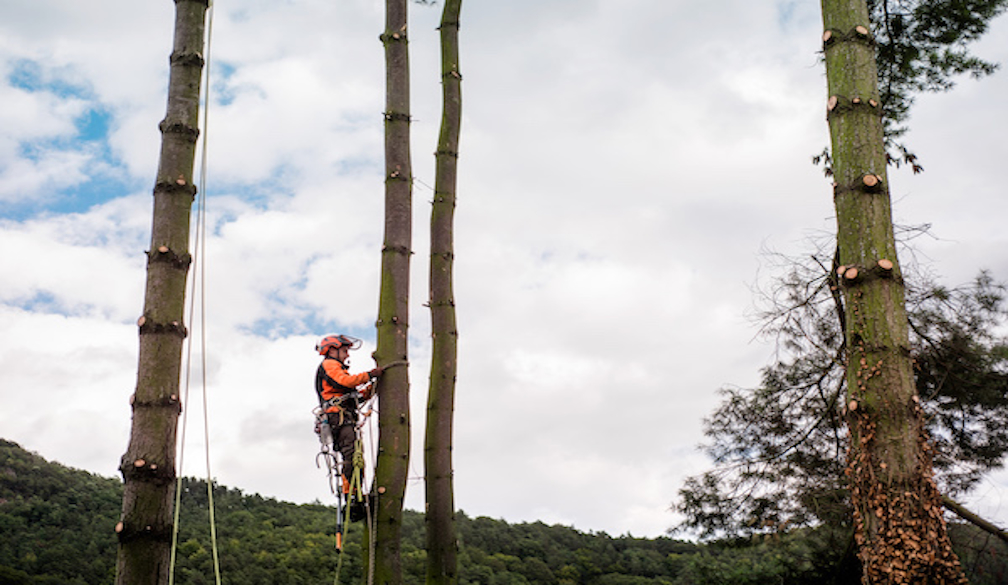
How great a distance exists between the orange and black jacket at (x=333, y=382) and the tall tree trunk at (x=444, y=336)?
2.88 feet

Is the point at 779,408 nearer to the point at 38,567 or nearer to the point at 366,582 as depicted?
the point at 366,582

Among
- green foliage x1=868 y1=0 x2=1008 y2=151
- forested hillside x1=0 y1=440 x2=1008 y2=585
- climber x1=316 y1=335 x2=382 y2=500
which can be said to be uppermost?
green foliage x1=868 y1=0 x2=1008 y2=151

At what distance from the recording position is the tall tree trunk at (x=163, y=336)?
432cm

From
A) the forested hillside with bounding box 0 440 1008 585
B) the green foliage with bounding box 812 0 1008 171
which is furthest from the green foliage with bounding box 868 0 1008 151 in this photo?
the forested hillside with bounding box 0 440 1008 585

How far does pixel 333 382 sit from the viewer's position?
22.6ft

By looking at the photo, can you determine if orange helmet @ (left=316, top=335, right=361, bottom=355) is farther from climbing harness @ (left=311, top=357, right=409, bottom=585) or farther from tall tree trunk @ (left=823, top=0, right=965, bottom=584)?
tall tree trunk @ (left=823, top=0, right=965, bottom=584)

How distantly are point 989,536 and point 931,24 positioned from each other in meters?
4.07

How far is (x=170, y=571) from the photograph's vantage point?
4402 mm

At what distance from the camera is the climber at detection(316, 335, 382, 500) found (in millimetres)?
6781

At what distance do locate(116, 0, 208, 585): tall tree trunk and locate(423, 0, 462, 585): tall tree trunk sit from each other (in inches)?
121

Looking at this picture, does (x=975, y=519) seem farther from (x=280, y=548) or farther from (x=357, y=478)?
(x=280, y=548)

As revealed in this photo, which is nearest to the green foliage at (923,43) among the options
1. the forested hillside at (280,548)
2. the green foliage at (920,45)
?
the green foliage at (920,45)

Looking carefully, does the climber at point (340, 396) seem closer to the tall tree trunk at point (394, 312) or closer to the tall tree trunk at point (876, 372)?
the tall tree trunk at point (394, 312)

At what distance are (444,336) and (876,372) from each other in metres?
4.19
